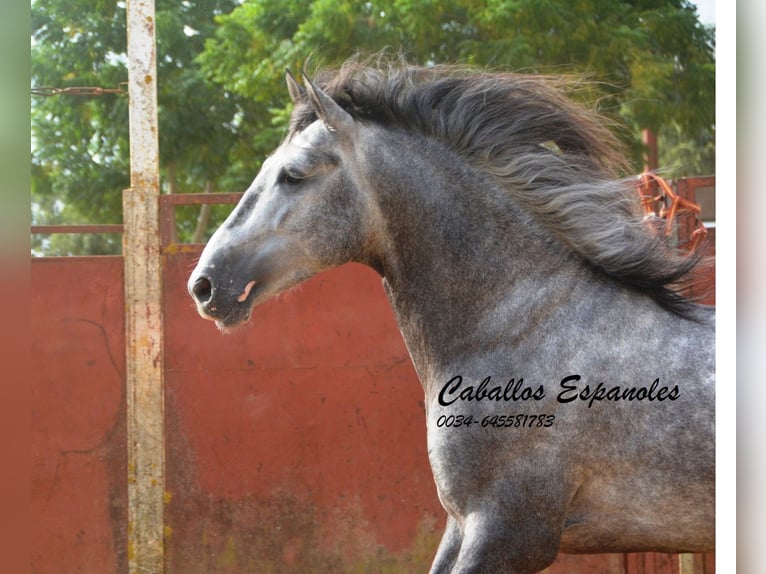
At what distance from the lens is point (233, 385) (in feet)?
14.0

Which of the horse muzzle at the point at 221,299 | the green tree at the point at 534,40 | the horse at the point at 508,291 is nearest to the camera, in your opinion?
the horse at the point at 508,291

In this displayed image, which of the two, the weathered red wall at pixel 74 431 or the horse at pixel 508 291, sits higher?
the horse at pixel 508 291

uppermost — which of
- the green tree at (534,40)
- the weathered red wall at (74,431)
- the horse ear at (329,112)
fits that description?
the horse ear at (329,112)

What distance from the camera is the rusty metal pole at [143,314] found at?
4176mm

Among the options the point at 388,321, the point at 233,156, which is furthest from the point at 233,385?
the point at 233,156

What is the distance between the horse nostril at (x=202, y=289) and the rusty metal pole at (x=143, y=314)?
5.06ft

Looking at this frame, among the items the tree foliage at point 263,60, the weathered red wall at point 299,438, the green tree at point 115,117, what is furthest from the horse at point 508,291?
the green tree at point 115,117

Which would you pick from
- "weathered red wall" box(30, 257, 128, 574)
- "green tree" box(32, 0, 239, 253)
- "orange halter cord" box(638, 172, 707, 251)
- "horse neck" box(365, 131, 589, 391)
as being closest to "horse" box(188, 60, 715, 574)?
"horse neck" box(365, 131, 589, 391)

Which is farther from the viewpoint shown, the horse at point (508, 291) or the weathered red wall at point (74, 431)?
the weathered red wall at point (74, 431)

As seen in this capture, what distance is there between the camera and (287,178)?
9.07 feet

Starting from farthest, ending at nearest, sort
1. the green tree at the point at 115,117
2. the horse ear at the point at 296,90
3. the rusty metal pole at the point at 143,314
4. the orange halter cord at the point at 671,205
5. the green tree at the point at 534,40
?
1. the green tree at the point at 115,117
2. the green tree at the point at 534,40
3. the rusty metal pole at the point at 143,314
4. the orange halter cord at the point at 671,205
5. the horse ear at the point at 296,90

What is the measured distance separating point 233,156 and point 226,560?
16.1 feet

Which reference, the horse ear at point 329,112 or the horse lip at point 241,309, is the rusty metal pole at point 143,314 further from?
the horse ear at point 329,112

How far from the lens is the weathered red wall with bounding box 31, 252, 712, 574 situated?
4.23 meters
